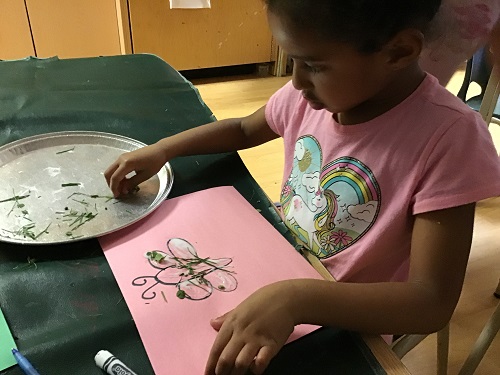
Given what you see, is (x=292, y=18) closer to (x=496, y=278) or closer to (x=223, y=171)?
(x=223, y=171)

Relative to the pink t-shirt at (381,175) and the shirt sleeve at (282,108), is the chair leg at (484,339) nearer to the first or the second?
the pink t-shirt at (381,175)

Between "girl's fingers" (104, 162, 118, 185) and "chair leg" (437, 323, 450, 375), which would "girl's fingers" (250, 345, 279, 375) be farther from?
"chair leg" (437, 323, 450, 375)

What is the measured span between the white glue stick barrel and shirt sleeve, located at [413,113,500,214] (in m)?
0.34

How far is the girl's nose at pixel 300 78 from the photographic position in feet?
1.91

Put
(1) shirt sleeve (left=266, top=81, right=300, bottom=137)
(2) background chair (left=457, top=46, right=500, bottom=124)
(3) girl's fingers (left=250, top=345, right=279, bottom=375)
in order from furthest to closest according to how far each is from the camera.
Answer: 1. (2) background chair (left=457, top=46, right=500, bottom=124)
2. (1) shirt sleeve (left=266, top=81, right=300, bottom=137)
3. (3) girl's fingers (left=250, top=345, right=279, bottom=375)

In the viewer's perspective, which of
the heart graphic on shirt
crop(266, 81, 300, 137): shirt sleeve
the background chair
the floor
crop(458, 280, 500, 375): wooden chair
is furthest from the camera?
the background chair

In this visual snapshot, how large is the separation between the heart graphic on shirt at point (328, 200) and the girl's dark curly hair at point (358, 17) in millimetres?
179

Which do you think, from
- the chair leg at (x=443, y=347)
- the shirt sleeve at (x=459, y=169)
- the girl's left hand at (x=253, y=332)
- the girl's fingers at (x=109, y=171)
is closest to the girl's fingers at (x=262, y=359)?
the girl's left hand at (x=253, y=332)

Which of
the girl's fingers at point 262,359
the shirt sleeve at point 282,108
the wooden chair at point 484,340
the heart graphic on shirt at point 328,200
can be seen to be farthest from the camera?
the wooden chair at point 484,340

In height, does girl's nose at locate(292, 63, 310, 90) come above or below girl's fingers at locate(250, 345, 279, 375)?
above

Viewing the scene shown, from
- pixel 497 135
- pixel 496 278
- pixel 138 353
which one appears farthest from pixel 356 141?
pixel 497 135

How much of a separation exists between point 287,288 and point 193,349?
0.34 ft

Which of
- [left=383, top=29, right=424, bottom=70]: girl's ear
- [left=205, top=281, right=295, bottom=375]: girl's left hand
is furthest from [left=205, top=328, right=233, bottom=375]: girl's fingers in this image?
[left=383, top=29, right=424, bottom=70]: girl's ear

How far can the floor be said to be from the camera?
4.09 feet
